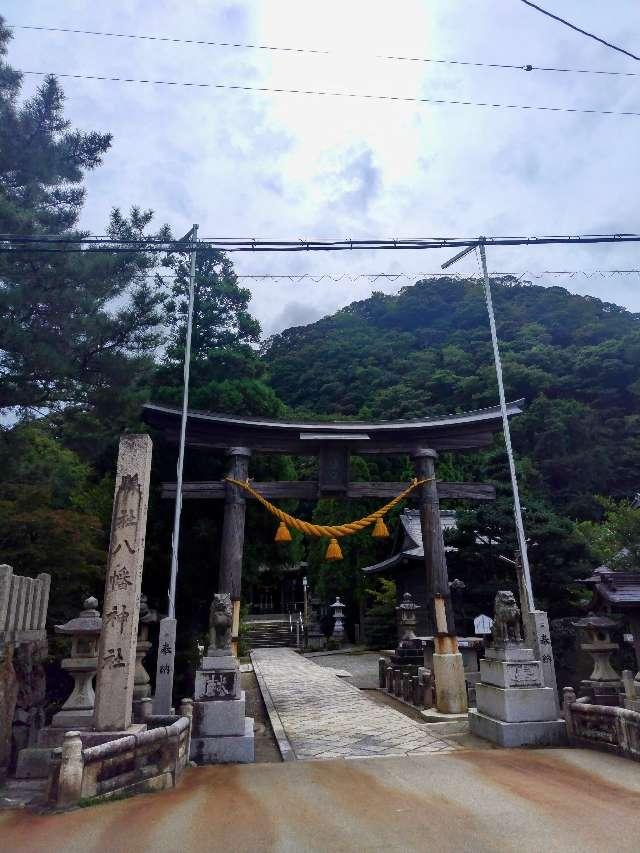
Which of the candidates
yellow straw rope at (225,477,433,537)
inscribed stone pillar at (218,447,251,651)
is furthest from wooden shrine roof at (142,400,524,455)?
yellow straw rope at (225,477,433,537)

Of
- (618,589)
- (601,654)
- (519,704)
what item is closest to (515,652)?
(519,704)

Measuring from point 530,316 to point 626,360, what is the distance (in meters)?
20.1

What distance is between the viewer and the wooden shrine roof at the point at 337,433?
13766mm

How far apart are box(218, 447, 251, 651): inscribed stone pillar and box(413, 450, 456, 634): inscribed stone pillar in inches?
178

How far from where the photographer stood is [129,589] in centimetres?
737

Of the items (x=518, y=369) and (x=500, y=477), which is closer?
(x=500, y=477)

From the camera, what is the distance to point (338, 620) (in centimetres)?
3562

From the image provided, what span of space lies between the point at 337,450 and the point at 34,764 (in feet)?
30.0

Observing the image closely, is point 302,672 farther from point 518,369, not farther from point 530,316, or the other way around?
point 530,316

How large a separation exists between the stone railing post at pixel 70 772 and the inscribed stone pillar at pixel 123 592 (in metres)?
1.10

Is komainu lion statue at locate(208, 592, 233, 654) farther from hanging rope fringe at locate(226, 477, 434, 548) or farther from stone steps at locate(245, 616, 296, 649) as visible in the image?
stone steps at locate(245, 616, 296, 649)

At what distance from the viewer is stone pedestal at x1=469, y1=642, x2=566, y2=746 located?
884 cm

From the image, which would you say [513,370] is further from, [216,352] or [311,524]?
[311,524]

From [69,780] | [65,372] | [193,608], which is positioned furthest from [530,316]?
[69,780]
